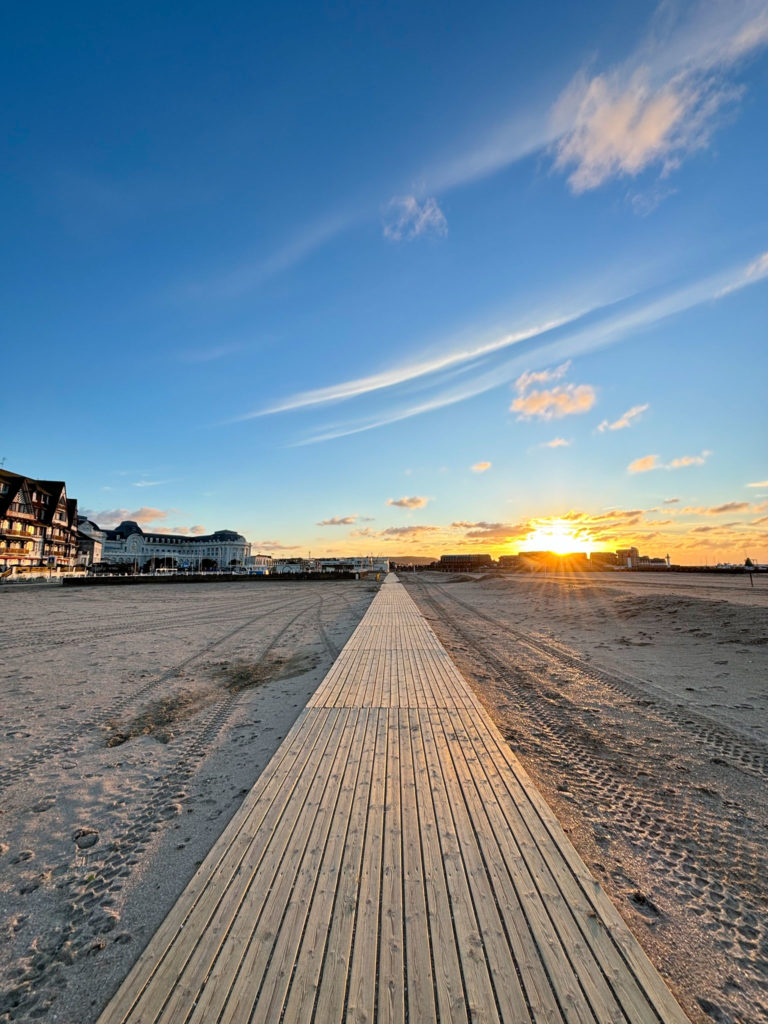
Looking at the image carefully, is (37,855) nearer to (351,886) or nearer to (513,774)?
(351,886)

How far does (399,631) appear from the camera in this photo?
48.7 feet

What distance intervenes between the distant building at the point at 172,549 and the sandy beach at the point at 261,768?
354 ft

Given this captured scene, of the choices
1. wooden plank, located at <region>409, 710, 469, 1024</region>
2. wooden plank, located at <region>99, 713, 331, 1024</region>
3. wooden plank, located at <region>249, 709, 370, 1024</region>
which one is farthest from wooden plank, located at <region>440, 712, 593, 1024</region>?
wooden plank, located at <region>99, 713, 331, 1024</region>

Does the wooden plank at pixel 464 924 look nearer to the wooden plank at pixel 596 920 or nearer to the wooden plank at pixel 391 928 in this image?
the wooden plank at pixel 391 928

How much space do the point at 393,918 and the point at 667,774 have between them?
4.64 m

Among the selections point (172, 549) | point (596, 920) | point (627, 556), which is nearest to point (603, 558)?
point (627, 556)

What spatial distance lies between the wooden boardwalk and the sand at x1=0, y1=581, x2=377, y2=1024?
0.81m

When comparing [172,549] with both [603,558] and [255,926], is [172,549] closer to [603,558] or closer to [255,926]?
[603,558]

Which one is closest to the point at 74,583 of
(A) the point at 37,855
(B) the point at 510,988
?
(A) the point at 37,855

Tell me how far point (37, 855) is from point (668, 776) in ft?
23.1

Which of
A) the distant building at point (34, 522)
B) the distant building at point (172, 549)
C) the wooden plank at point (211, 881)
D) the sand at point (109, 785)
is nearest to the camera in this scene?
the wooden plank at point (211, 881)

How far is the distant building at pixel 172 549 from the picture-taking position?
135m

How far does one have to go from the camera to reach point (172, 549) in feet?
527

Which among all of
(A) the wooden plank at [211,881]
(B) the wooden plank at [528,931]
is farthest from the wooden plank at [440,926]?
(A) the wooden plank at [211,881]
